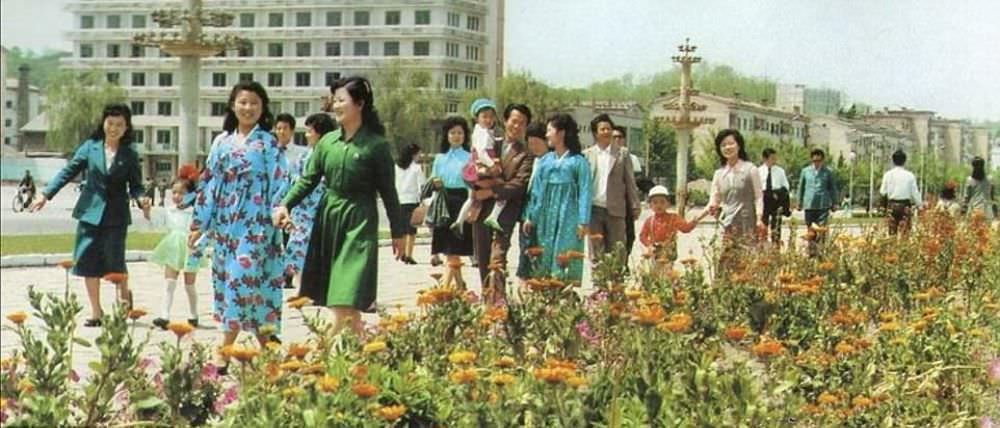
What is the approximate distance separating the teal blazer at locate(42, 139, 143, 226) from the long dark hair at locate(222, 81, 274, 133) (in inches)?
25.5

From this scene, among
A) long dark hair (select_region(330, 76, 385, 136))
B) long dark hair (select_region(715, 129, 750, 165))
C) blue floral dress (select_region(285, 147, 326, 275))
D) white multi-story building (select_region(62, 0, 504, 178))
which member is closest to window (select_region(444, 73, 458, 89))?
white multi-story building (select_region(62, 0, 504, 178))

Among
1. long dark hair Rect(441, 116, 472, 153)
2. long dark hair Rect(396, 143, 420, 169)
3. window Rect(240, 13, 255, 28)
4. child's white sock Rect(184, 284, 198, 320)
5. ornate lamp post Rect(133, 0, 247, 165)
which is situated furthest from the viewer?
long dark hair Rect(396, 143, 420, 169)

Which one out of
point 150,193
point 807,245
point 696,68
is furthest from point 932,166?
point 150,193

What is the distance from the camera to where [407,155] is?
781 cm

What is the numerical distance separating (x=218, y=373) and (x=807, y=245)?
16.1 ft

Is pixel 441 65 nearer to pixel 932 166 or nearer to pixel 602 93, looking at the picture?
pixel 602 93

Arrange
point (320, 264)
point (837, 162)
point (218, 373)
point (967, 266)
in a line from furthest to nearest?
1. point (837, 162)
2. point (967, 266)
3. point (320, 264)
4. point (218, 373)

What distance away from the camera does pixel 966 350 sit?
5.29 m

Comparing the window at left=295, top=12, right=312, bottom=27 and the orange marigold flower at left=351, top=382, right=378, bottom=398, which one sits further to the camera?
the window at left=295, top=12, right=312, bottom=27

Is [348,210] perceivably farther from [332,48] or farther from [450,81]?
[332,48]

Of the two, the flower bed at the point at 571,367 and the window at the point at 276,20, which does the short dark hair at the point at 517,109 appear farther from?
the window at the point at 276,20

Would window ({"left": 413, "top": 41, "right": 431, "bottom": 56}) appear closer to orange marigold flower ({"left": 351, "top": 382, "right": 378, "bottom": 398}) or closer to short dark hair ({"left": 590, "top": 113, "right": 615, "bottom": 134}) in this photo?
orange marigold flower ({"left": 351, "top": 382, "right": 378, "bottom": 398})

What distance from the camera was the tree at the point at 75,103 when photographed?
2.80 meters

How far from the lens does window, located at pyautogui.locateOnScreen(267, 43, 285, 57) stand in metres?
3.97
